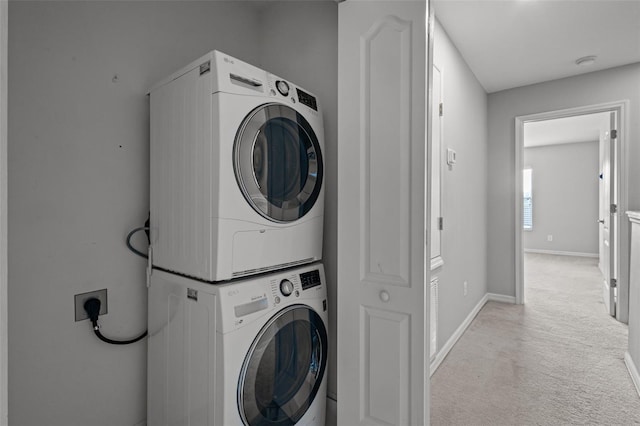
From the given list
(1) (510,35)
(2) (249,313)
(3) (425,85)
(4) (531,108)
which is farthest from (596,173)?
(2) (249,313)

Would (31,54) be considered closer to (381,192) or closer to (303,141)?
(303,141)

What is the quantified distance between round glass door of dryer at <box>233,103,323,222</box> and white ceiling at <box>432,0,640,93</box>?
155cm

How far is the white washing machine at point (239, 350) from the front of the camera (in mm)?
1226

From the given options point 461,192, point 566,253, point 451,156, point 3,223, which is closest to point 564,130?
point 566,253

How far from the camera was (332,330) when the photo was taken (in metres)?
1.80

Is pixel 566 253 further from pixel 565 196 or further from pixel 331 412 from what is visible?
pixel 331 412

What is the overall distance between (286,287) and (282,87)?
900 mm

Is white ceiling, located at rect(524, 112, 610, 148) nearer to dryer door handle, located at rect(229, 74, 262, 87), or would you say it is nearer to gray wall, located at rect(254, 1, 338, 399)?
gray wall, located at rect(254, 1, 338, 399)

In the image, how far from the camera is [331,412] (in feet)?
5.82

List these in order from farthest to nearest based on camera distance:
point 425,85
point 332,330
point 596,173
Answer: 1. point 596,173
2. point 332,330
3. point 425,85

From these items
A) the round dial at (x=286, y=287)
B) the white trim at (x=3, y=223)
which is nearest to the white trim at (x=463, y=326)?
the round dial at (x=286, y=287)

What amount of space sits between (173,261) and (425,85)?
1291 mm

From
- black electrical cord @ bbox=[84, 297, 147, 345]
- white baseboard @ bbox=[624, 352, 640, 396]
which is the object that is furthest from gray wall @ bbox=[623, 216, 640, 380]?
black electrical cord @ bbox=[84, 297, 147, 345]

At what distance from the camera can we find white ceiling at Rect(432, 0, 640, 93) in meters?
2.32
